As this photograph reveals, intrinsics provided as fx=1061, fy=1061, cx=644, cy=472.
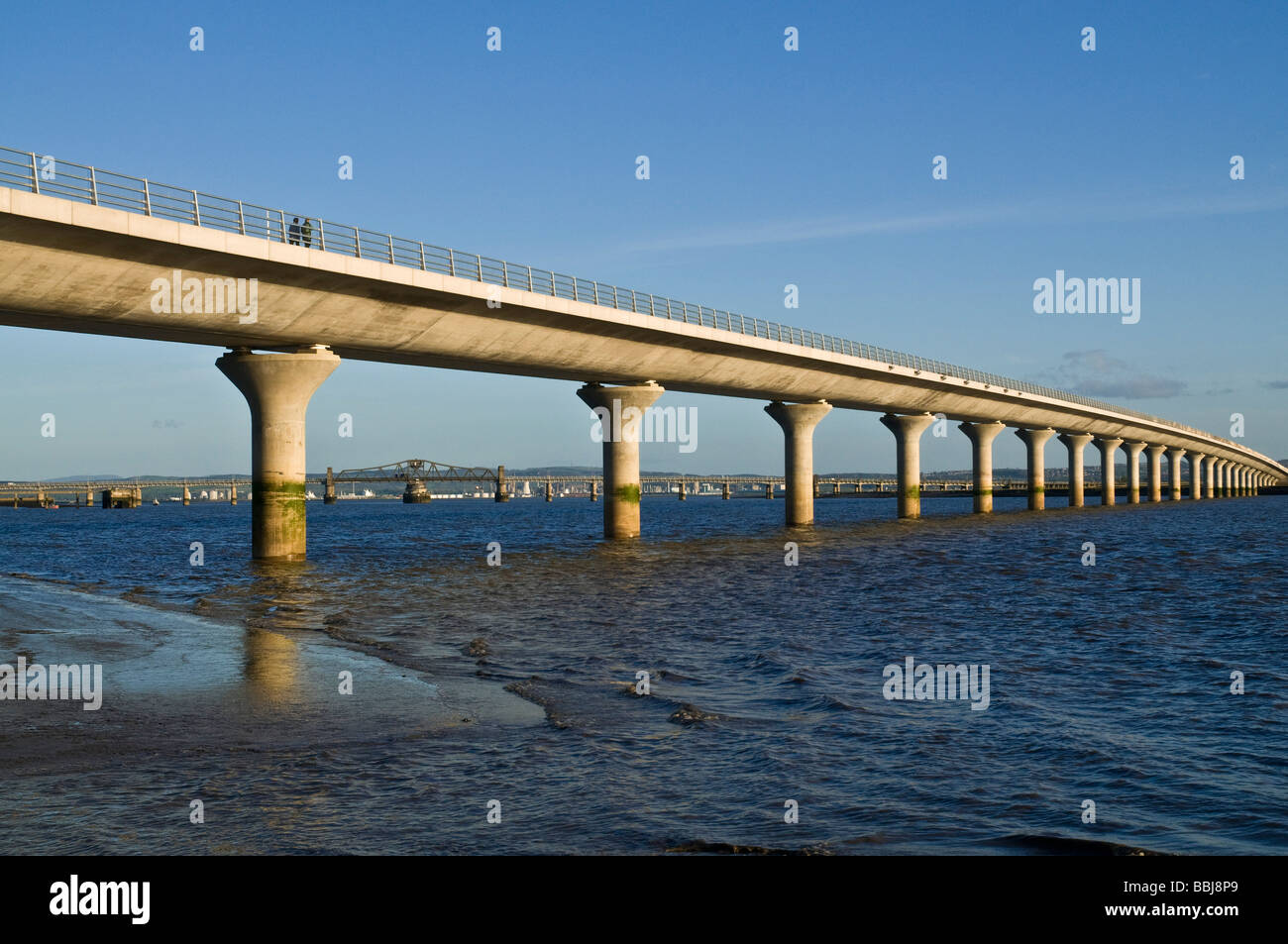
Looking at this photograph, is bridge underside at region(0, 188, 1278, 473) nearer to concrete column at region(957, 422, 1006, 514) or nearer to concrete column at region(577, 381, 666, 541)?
concrete column at region(577, 381, 666, 541)

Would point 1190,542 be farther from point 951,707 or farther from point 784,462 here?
point 951,707

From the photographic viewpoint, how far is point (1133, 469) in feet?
530

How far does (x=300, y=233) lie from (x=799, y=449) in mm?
47797

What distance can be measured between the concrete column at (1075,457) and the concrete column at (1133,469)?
19.2 meters

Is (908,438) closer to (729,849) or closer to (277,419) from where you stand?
(277,419)

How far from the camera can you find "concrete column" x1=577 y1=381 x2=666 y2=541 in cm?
5888

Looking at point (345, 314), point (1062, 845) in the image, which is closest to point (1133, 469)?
point (345, 314)

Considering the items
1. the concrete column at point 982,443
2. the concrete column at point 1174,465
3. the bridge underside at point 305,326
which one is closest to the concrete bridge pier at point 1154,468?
the concrete column at point 1174,465

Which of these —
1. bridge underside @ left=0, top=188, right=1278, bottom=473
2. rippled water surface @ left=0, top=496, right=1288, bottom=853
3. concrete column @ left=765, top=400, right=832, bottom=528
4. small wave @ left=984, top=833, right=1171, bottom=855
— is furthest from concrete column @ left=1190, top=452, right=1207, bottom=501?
small wave @ left=984, top=833, right=1171, bottom=855
